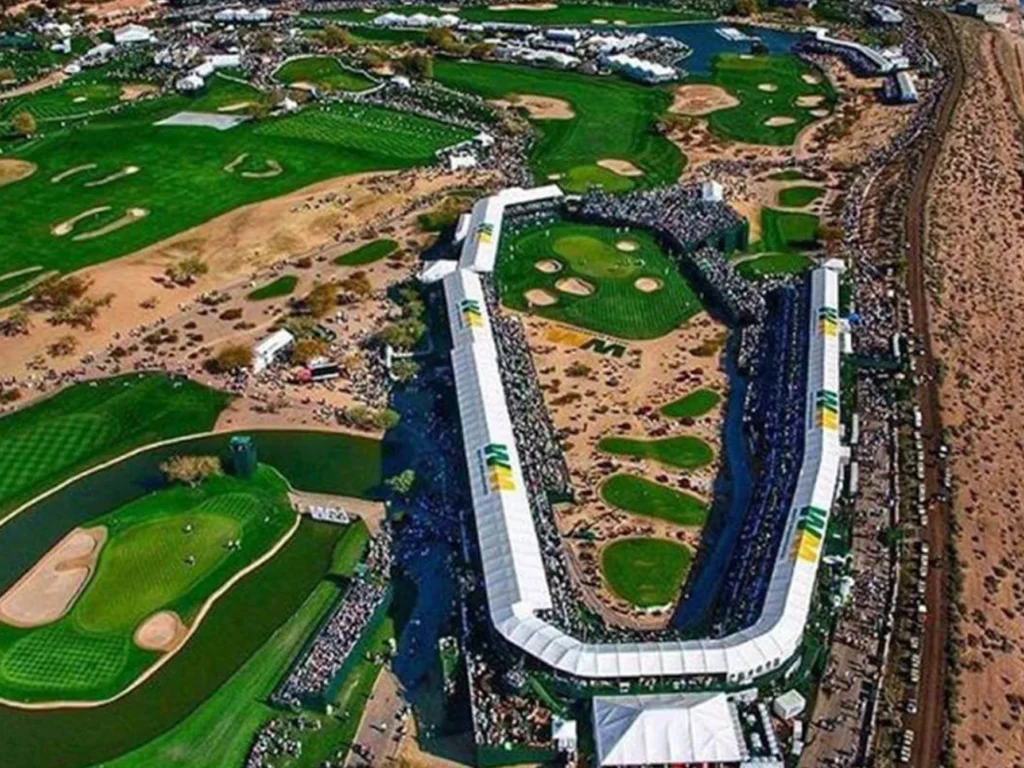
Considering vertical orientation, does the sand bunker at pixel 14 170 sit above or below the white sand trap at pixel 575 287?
below

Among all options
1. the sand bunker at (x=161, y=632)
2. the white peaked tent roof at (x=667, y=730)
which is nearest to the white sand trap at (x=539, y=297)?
the sand bunker at (x=161, y=632)

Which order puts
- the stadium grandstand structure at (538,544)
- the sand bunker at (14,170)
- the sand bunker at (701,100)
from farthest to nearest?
the sand bunker at (701,100) < the sand bunker at (14,170) < the stadium grandstand structure at (538,544)

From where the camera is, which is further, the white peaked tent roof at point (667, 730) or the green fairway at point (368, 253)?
the green fairway at point (368, 253)

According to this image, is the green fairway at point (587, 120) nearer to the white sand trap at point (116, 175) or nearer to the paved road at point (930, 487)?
the paved road at point (930, 487)

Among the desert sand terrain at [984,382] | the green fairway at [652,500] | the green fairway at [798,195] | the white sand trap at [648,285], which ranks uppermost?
the desert sand terrain at [984,382]

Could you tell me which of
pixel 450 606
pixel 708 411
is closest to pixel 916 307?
pixel 708 411

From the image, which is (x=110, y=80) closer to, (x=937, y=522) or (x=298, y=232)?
(x=298, y=232)
